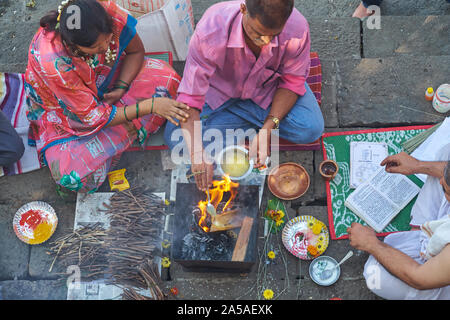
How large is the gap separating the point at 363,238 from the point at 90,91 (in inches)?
92.0

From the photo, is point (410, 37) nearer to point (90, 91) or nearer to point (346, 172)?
point (346, 172)

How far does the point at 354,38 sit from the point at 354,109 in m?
0.83

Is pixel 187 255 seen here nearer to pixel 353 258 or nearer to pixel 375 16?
pixel 353 258

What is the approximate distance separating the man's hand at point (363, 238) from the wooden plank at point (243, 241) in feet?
2.68

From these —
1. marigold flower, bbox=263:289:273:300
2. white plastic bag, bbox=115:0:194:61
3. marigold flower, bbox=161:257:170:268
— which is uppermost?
white plastic bag, bbox=115:0:194:61

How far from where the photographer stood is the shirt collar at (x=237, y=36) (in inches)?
104

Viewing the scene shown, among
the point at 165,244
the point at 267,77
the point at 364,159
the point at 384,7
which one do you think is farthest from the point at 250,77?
the point at 384,7

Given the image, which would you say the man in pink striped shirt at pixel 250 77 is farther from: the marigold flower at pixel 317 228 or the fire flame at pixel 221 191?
the marigold flower at pixel 317 228

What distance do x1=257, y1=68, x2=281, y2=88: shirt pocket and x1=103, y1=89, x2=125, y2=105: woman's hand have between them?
1.19 metres

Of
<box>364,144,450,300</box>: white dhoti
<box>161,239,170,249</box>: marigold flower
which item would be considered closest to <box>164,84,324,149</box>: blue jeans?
<box>161,239,170,249</box>: marigold flower

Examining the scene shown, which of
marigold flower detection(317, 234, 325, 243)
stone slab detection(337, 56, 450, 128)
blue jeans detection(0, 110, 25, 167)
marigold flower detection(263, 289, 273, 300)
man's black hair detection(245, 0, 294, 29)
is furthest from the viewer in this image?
stone slab detection(337, 56, 450, 128)

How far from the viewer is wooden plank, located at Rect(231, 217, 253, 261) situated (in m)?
2.85

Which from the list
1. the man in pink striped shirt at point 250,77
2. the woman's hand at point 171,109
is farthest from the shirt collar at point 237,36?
the woman's hand at point 171,109

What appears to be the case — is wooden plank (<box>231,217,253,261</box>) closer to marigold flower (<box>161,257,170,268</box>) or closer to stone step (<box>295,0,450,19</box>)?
marigold flower (<box>161,257,170,268</box>)
